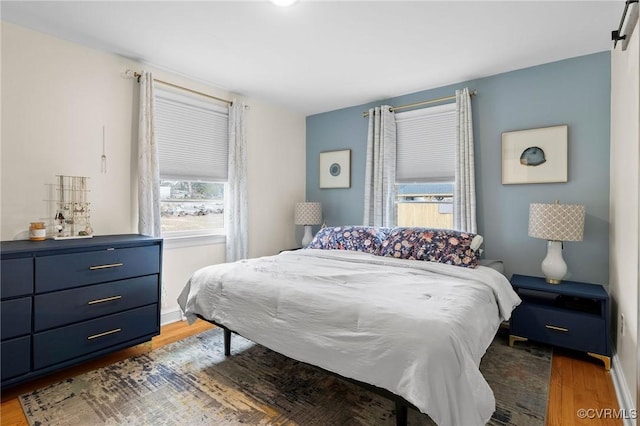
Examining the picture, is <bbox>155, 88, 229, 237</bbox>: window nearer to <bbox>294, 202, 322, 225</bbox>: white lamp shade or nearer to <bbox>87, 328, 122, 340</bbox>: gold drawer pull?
<bbox>294, 202, 322, 225</bbox>: white lamp shade

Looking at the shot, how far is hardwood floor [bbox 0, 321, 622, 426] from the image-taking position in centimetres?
175

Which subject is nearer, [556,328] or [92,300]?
[92,300]

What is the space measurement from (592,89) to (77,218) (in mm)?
4387

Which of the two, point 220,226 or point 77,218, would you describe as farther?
point 220,226

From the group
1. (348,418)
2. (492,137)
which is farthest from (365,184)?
(348,418)

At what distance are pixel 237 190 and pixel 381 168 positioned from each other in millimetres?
1714

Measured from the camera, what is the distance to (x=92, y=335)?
86.8 inches

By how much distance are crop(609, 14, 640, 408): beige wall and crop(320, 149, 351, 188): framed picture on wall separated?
258 cm

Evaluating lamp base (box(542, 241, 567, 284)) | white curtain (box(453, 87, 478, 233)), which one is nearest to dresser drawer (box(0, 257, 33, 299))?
white curtain (box(453, 87, 478, 233))

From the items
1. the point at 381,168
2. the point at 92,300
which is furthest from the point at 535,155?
the point at 92,300

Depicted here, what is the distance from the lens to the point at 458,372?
1.31m

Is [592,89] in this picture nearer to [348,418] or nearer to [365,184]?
[365,184]

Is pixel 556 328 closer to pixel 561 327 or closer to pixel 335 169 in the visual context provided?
pixel 561 327

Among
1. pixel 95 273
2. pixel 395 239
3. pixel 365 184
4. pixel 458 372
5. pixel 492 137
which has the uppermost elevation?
pixel 492 137
